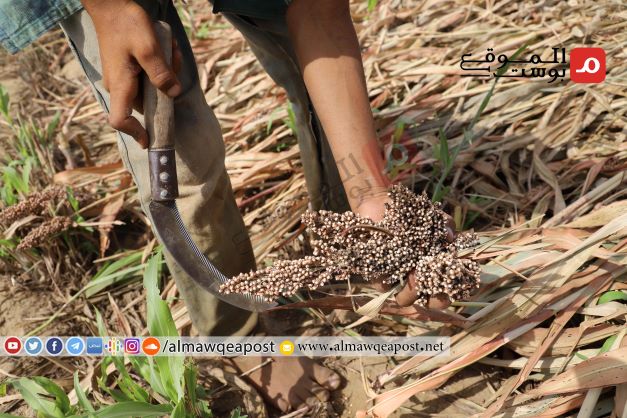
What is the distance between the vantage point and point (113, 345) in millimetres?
1690

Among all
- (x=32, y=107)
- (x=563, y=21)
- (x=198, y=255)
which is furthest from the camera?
(x=32, y=107)

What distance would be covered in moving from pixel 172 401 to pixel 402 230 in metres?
0.68

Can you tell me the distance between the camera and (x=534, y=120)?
7.07 feet

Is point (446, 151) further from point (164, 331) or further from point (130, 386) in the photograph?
point (130, 386)

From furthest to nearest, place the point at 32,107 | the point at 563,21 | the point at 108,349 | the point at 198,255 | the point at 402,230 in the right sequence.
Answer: the point at 32,107 < the point at 563,21 < the point at 108,349 < the point at 198,255 < the point at 402,230

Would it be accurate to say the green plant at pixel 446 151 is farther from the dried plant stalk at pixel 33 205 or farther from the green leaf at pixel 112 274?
the dried plant stalk at pixel 33 205

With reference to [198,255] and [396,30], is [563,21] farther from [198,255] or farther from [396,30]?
[198,255]

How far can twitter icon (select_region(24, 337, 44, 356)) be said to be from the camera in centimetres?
184

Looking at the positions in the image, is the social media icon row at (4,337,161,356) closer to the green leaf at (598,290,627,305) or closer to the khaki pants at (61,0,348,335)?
the khaki pants at (61,0,348,335)

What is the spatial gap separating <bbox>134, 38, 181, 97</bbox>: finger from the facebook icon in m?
1.10

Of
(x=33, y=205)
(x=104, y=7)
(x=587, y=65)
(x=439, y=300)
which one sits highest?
(x=104, y=7)

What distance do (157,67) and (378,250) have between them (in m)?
0.56

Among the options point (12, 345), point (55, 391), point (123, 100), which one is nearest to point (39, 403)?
point (55, 391)

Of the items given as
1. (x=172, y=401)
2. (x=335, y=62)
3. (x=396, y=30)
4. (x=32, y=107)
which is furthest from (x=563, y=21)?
(x=32, y=107)
